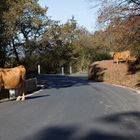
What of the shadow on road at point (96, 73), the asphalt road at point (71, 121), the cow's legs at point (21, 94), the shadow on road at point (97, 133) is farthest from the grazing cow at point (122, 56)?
the shadow on road at point (97, 133)

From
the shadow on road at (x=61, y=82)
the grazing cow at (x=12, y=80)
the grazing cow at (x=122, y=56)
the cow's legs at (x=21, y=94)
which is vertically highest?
the grazing cow at (x=122, y=56)

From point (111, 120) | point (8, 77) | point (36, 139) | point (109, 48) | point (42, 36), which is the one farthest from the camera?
point (109, 48)

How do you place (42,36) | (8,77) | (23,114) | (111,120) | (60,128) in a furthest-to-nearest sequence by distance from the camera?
(42,36), (8,77), (23,114), (111,120), (60,128)

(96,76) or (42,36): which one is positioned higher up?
(42,36)

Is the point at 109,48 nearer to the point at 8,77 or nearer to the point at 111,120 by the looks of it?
the point at 8,77

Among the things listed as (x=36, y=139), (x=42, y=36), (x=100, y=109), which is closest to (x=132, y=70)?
(x=42, y=36)

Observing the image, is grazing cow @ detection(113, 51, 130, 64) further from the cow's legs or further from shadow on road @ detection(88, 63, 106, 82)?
the cow's legs

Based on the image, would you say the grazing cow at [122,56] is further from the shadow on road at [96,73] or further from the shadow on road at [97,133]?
the shadow on road at [97,133]

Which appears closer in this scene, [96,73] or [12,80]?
[12,80]

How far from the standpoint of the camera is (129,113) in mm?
17688

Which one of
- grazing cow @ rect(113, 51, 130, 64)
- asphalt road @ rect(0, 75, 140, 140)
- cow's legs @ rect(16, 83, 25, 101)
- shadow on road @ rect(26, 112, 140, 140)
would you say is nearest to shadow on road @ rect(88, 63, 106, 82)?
grazing cow @ rect(113, 51, 130, 64)

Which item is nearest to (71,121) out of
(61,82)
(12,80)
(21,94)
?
(12,80)

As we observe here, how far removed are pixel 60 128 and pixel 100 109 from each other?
5.47m

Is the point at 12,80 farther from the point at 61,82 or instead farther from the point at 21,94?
the point at 61,82
